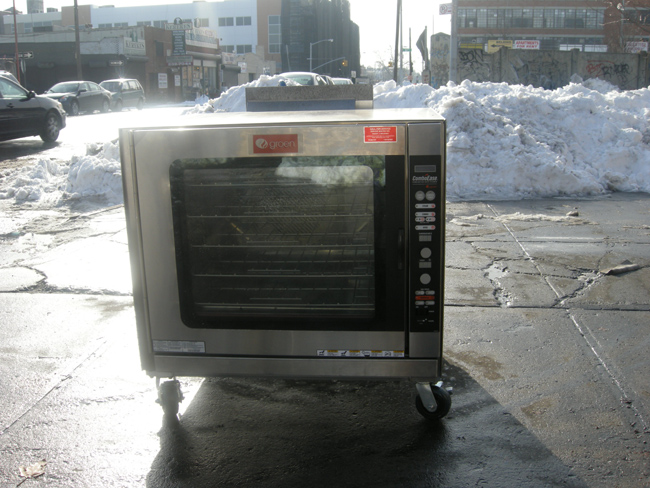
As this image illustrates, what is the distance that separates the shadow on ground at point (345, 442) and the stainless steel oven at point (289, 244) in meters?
0.32

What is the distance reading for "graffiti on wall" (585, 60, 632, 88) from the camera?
93.1 feet

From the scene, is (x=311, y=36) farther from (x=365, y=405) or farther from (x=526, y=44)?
(x=365, y=405)

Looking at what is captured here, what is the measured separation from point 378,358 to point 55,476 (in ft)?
5.36

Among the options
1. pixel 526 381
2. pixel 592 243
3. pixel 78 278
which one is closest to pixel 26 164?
pixel 78 278

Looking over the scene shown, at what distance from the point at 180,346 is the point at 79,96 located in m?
27.1

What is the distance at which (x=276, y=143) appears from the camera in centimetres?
283

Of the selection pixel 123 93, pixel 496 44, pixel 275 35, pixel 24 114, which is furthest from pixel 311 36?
pixel 24 114

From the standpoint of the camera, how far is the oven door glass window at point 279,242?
2.91m

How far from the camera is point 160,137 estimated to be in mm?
2891

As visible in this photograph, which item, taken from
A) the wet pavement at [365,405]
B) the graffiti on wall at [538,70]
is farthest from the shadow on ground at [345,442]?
the graffiti on wall at [538,70]

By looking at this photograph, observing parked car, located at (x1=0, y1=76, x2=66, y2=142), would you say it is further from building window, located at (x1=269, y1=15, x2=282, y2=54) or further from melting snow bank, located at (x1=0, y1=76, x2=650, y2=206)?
building window, located at (x1=269, y1=15, x2=282, y2=54)

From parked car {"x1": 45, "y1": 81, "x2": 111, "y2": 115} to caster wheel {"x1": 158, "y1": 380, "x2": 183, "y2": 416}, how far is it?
84.5 ft

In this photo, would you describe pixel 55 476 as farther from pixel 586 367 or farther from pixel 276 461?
pixel 586 367

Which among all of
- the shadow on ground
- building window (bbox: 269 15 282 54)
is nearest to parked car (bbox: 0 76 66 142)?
the shadow on ground
